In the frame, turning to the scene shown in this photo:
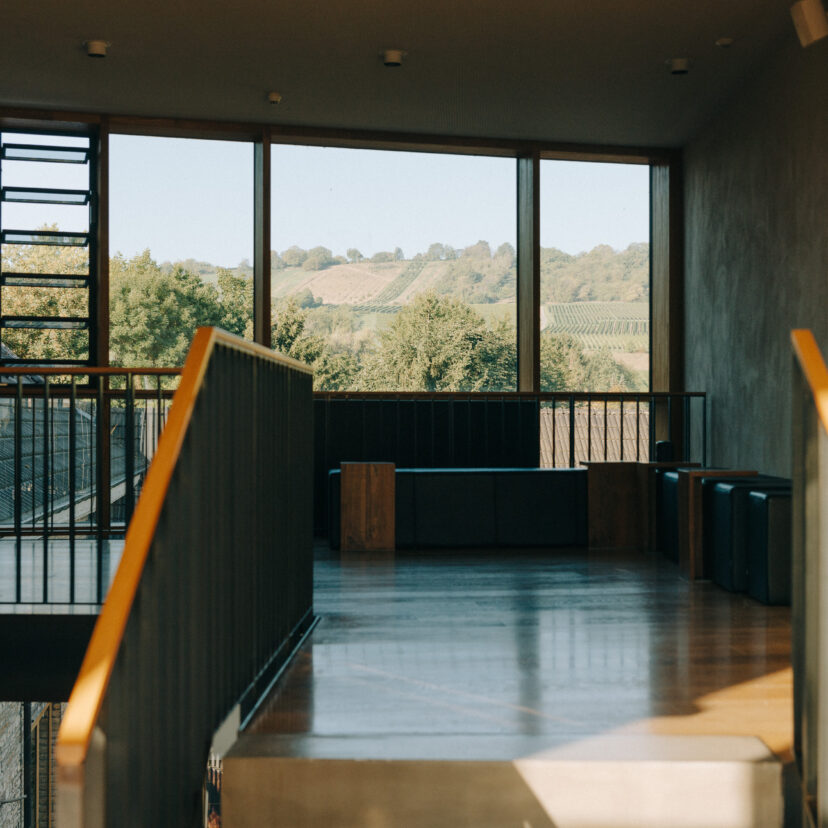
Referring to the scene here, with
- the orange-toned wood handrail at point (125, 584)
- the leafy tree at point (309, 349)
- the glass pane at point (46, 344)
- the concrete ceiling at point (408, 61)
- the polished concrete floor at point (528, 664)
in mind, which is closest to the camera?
the orange-toned wood handrail at point (125, 584)

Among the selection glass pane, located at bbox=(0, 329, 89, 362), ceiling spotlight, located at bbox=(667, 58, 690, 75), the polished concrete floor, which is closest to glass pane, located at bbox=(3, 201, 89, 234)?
glass pane, located at bbox=(0, 329, 89, 362)

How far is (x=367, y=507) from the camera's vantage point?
6.05m

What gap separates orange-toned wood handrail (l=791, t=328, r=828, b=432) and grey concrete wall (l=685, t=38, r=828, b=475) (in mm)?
3128

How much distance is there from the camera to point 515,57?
584cm

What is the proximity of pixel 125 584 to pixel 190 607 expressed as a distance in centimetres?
46

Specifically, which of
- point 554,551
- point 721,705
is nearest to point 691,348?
point 554,551

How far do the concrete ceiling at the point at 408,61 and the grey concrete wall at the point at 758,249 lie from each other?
12.4 inches

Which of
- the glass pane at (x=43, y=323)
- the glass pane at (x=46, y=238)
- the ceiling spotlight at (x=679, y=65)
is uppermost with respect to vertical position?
the ceiling spotlight at (x=679, y=65)

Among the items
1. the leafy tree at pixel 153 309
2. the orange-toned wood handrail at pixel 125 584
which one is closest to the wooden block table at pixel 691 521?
the orange-toned wood handrail at pixel 125 584

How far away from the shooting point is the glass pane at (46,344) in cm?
686

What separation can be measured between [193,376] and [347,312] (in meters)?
5.45

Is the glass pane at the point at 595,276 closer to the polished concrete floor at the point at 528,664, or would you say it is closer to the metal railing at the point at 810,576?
the polished concrete floor at the point at 528,664

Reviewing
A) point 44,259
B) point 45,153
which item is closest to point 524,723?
point 44,259

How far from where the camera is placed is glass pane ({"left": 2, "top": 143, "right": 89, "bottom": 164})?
6.90 m
